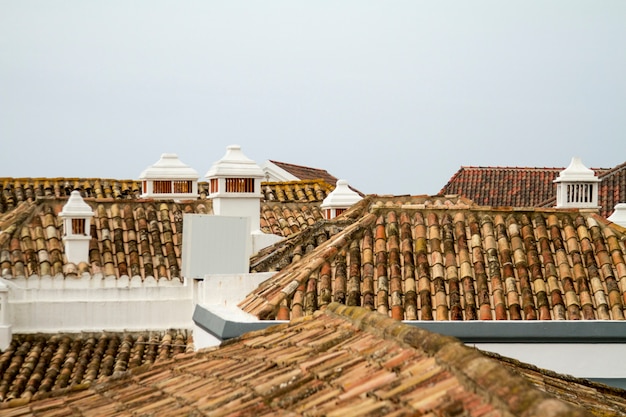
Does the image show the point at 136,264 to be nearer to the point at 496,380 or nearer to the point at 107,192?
the point at 107,192

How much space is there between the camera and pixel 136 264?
2353 centimetres

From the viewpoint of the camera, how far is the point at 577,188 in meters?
23.6

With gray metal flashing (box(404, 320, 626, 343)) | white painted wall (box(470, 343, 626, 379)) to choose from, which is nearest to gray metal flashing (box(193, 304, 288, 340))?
gray metal flashing (box(404, 320, 626, 343))

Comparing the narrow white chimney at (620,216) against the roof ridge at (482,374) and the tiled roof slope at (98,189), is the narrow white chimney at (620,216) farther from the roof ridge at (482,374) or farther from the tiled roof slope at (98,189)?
the roof ridge at (482,374)

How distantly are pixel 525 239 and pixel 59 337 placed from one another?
28.9 ft

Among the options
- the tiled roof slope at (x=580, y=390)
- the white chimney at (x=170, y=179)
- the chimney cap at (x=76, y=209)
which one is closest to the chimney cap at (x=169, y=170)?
the white chimney at (x=170, y=179)

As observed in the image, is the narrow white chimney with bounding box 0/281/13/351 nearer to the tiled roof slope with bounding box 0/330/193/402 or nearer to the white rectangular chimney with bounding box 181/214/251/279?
the tiled roof slope with bounding box 0/330/193/402

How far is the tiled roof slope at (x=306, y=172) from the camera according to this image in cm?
4147

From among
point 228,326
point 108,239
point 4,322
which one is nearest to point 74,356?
point 4,322

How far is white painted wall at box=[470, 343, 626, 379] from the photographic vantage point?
1528 centimetres

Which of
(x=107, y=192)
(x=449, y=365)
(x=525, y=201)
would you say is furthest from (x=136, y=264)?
(x=525, y=201)

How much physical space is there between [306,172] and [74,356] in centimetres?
2222

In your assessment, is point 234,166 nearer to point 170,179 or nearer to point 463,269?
point 170,179

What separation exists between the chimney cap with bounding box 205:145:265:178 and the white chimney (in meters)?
4.56
